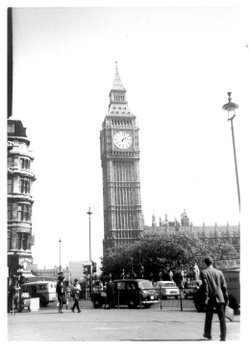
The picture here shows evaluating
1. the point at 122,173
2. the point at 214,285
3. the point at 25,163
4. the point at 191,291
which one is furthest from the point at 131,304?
the point at 122,173

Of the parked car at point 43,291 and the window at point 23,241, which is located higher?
the window at point 23,241

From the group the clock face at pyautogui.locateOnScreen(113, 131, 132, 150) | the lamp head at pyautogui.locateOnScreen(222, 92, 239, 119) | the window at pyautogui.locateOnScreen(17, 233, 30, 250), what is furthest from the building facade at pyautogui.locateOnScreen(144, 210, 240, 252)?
the lamp head at pyautogui.locateOnScreen(222, 92, 239, 119)

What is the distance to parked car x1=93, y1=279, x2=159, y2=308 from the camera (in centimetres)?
2184

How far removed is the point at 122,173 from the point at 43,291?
93872 millimetres

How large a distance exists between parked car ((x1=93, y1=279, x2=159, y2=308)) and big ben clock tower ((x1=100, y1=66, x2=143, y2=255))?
103657mm

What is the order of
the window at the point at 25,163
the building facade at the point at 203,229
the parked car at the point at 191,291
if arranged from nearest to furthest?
the parked car at the point at 191,291, the window at the point at 25,163, the building facade at the point at 203,229

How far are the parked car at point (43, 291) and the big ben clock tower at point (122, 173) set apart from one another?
292 ft

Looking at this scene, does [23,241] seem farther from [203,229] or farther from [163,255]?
[203,229]

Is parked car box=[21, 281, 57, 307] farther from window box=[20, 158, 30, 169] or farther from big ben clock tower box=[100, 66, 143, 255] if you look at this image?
big ben clock tower box=[100, 66, 143, 255]

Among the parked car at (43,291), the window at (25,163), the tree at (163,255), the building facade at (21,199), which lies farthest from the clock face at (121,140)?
the parked car at (43,291)

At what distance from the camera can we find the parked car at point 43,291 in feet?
117

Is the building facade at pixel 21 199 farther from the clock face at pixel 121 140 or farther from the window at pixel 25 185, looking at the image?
the clock face at pixel 121 140

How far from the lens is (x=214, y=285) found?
9648mm
